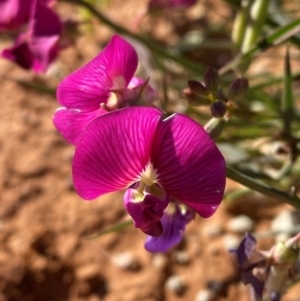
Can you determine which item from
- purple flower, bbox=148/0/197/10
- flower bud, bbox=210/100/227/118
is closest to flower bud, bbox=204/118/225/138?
flower bud, bbox=210/100/227/118

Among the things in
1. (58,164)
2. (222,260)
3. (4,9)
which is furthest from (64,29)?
(222,260)

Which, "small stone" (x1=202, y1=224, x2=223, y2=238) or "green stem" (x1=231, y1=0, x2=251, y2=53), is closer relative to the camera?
"green stem" (x1=231, y1=0, x2=251, y2=53)

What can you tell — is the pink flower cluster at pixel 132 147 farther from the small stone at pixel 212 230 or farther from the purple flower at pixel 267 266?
the small stone at pixel 212 230

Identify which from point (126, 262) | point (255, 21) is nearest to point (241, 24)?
point (255, 21)

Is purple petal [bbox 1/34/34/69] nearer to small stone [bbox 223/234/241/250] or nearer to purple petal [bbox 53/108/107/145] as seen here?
purple petal [bbox 53/108/107/145]

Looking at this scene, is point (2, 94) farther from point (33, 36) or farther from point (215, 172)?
point (215, 172)

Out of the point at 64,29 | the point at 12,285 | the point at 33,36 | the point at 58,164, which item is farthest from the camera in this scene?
the point at 58,164

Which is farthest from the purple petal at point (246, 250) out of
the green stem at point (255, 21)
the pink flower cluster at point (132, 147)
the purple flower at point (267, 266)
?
the green stem at point (255, 21)

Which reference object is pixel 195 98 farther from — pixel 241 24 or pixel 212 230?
pixel 212 230
